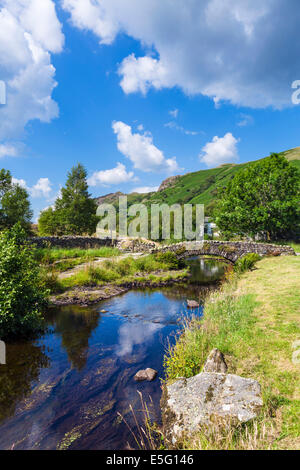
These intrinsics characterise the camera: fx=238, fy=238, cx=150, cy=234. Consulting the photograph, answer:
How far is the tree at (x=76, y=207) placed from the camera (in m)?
44.0

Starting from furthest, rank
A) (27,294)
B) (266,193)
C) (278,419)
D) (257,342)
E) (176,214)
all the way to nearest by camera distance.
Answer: (176,214), (266,193), (27,294), (257,342), (278,419)

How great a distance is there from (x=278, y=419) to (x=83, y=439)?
463 centimetres

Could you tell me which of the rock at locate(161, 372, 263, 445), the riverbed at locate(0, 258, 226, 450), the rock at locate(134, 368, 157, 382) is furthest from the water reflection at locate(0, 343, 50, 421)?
the rock at locate(161, 372, 263, 445)

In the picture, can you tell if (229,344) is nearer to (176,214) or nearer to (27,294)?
(27,294)

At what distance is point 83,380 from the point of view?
8.38 meters

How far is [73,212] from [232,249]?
2971cm

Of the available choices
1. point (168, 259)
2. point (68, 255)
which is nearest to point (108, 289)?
point (68, 255)

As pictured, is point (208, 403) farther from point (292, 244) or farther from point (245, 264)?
point (292, 244)

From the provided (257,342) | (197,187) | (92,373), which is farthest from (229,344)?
(197,187)

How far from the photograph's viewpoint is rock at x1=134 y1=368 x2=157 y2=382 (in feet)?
27.2

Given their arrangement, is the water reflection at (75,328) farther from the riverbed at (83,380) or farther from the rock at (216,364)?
the rock at (216,364)

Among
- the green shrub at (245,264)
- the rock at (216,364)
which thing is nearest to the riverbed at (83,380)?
the rock at (216,364)

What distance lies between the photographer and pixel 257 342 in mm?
8070

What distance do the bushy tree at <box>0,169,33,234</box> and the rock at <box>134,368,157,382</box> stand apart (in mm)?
30828
